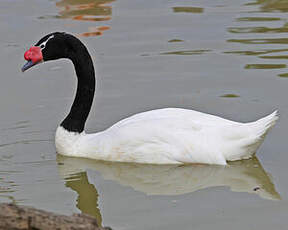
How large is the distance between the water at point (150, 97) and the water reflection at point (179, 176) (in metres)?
0.01

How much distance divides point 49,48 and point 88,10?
6.00 meters

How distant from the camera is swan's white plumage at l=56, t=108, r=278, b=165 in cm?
746

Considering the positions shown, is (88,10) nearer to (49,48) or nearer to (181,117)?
(49,48)

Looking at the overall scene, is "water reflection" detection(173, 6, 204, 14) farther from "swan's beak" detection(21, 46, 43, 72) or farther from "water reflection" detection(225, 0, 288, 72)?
"swan's beak" detection(21, 46, 43, 72)

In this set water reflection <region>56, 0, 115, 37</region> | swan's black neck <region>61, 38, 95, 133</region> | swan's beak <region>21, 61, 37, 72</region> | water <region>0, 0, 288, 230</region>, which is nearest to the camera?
water <region>0, 0, 288, 230</region>

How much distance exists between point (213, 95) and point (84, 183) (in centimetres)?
245

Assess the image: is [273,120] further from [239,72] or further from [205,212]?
[239,72]

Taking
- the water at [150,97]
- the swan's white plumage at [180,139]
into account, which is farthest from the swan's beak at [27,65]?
the swan's white plumage at [180,139]

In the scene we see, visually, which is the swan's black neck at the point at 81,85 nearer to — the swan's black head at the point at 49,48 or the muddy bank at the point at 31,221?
the swan's black head at the point at 49,48

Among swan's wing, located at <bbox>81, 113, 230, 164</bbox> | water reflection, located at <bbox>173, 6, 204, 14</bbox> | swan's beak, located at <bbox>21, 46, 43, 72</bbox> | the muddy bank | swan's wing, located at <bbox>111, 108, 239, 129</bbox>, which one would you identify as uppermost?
the muddy bank

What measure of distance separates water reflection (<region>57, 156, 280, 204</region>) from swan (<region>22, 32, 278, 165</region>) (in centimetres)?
6

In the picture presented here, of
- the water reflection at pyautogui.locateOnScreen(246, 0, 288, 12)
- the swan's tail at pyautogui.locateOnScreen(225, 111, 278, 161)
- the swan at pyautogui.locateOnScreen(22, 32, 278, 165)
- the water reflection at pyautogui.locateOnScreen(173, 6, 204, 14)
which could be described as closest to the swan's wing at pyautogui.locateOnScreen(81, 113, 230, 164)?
the swan at pyautogui.locateOnScreen(22, 32, 278, 165)

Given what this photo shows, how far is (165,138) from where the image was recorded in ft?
24.8

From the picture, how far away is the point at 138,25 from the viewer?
12.6 m
